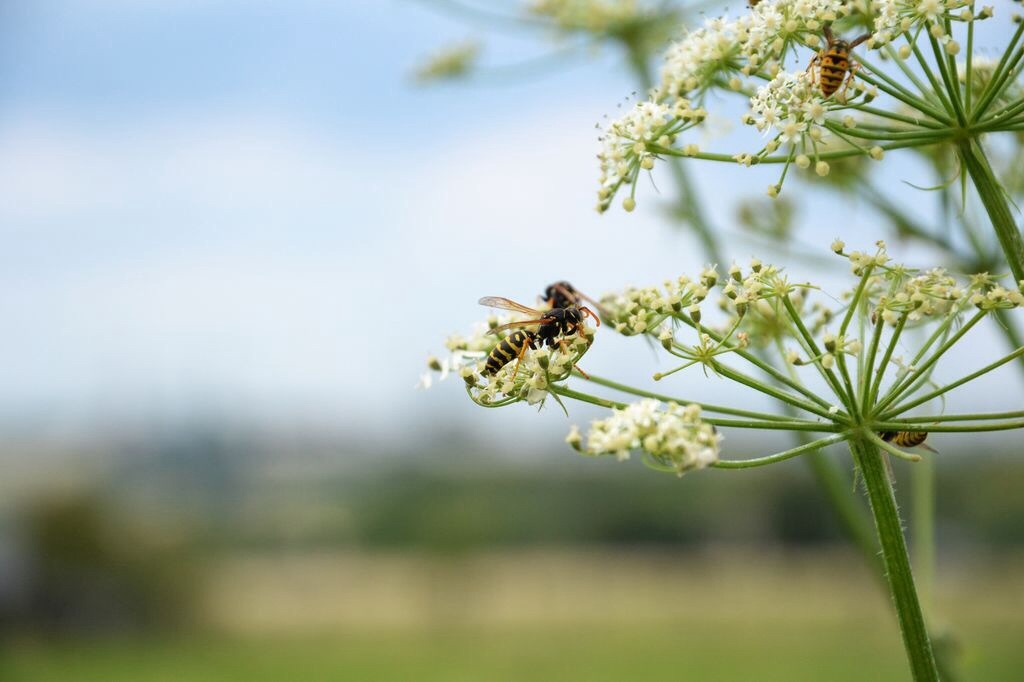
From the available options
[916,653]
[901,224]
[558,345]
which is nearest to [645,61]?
[901,224]

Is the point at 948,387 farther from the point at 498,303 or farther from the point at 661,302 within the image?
the point at 498,303

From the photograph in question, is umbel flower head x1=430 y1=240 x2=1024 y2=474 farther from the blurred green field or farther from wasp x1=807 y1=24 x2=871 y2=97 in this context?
the blurred green field

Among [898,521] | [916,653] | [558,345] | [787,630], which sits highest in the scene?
[558,345]

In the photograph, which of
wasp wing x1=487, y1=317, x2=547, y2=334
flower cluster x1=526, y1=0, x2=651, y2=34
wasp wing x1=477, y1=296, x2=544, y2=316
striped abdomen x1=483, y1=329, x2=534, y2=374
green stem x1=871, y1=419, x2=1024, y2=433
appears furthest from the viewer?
flower cluster x1=526, y1=0, x2=651, y2=34

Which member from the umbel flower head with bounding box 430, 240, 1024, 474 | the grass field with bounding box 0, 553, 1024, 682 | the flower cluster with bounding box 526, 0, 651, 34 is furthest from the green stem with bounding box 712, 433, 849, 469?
the grass field with bounding box 0, 553, 1024, 682

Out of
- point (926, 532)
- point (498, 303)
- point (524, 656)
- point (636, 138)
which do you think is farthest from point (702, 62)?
point (524, 656)

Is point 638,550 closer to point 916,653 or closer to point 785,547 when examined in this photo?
point 785,547

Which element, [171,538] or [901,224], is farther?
[171,538]
